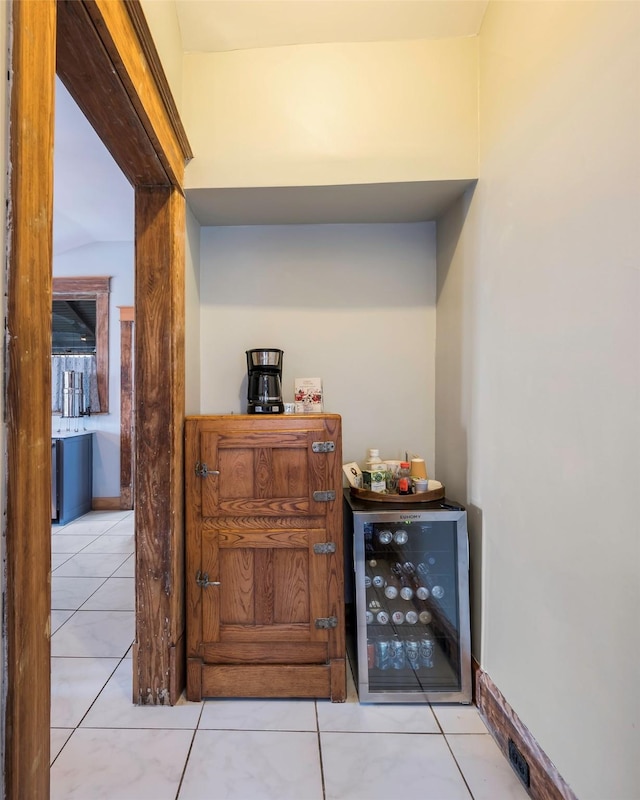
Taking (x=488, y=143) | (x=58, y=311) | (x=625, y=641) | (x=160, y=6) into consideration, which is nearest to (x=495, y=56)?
(x=488, y=143)

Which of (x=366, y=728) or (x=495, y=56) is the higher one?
(x=495, y=56)

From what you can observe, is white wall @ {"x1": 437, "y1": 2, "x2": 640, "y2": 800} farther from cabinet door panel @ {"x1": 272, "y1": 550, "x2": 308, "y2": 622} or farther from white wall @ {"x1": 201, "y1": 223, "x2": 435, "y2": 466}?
cabinet door panel @ {"x1": 272, "y1": 550, "x2": 308, "y2": 622}

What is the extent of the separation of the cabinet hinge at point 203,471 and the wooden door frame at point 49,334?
0.28 ft

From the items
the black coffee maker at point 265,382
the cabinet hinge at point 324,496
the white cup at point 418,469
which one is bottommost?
the cabinet hinge at point 324,496

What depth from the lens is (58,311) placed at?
431cm

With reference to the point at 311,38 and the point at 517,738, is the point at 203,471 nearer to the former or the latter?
the point at 517,738

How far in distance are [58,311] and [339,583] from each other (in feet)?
14.3

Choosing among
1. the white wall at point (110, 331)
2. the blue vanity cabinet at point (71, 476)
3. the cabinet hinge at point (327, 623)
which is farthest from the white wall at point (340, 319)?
the white wall at point (110, 331)

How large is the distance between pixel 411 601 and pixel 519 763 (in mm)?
620

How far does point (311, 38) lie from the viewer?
1.67 m

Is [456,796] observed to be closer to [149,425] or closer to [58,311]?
[149,425]

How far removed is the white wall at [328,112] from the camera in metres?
1.68

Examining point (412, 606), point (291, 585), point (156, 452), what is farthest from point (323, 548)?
point (156, 452)

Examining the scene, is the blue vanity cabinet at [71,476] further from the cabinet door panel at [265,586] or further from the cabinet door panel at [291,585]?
the cabinet door panel at [291,585]
